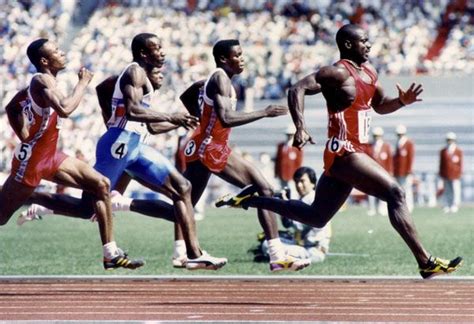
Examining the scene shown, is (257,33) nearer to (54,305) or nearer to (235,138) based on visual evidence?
(235,138)

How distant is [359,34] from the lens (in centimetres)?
1166

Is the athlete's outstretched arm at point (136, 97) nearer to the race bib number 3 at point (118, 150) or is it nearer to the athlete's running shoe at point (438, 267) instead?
the race bib number 3 at point (118, 150)

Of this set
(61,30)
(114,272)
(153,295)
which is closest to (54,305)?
(153,295)

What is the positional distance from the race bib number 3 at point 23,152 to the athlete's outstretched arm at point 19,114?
0.07 meters

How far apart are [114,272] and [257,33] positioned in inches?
1099

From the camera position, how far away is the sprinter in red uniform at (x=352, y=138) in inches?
448

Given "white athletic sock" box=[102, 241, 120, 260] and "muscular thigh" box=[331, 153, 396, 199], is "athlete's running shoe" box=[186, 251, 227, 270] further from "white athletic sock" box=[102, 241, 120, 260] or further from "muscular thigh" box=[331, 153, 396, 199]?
"muscular thigh" box=[331, 153, 396, 199]

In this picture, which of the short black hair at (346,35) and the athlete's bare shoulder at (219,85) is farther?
the athlete's bare shoulder at (219,85)

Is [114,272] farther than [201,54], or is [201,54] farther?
[201,54]

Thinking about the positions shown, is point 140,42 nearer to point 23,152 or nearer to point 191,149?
point 191,149

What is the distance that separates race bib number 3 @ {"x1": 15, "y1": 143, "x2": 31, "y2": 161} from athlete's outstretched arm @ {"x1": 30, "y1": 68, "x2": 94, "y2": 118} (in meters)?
0.42

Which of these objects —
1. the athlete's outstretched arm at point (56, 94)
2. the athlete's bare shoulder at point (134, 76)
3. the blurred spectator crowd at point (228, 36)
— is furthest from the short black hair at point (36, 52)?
the blurred spectator crowd at point (228, 36)

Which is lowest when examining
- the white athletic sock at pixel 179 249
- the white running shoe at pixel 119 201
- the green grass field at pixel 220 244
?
the green grass field at pixel 220 244

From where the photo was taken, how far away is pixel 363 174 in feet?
37.4
